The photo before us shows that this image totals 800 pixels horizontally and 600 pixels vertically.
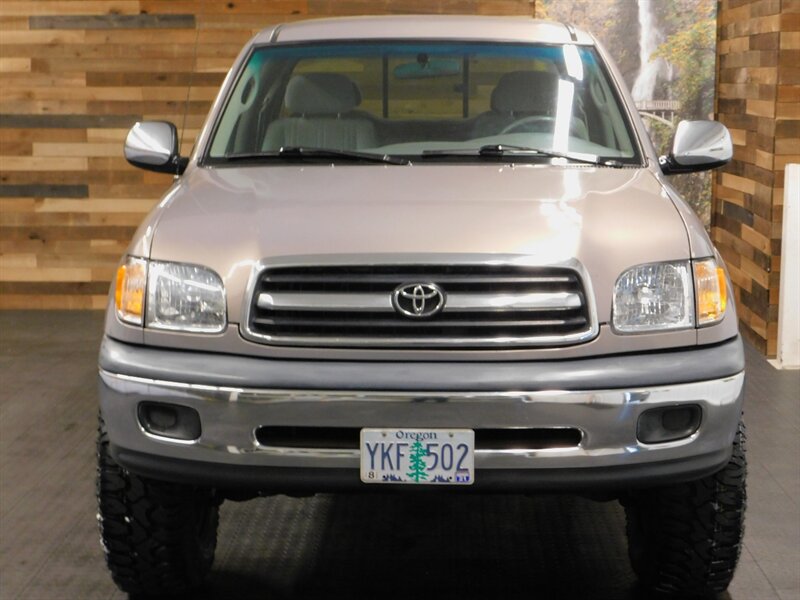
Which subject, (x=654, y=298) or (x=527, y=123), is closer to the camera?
(x=654, y=298)

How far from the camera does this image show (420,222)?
328 centimetres

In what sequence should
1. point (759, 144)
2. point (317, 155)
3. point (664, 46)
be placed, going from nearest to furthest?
point (317, 155) < point (759, 144) < point (664, 46)

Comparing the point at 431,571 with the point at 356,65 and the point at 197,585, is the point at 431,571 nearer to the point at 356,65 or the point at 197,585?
the point at 197,585

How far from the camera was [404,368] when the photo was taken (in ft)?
10.2

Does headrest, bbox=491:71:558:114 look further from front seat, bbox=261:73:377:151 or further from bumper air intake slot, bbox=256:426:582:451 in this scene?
bumper air intake slot, bbox=256:426:582:451

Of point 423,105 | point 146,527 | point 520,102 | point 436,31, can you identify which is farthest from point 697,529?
point 436,31

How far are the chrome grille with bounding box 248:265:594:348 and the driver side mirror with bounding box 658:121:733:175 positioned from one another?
115 cm

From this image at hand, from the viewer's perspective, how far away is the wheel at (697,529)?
3.46 meters

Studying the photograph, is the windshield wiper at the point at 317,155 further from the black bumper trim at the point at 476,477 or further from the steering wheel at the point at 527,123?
the black bumper trim at the point at 476,477

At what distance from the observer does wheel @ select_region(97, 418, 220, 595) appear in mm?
3488

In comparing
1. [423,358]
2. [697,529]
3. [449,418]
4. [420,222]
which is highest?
[420,222]

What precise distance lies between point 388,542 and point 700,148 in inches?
59.6

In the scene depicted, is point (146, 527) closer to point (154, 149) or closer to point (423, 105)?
point (154, 149)

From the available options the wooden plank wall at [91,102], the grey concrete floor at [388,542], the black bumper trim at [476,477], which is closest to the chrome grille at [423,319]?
the black bumper trim at [476,477]
